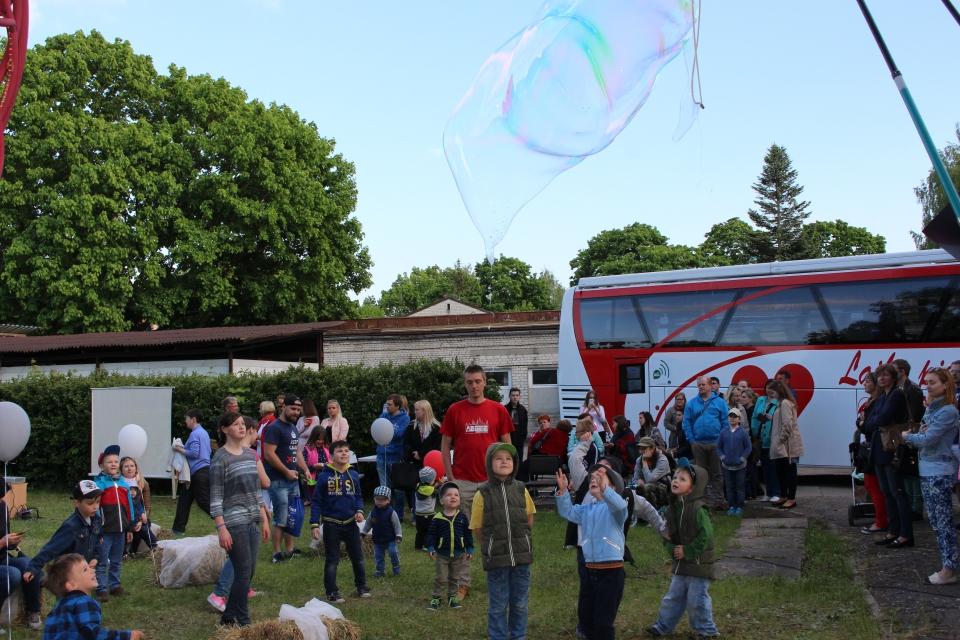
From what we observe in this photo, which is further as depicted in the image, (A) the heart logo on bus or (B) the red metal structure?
(A) the heart logo on bus

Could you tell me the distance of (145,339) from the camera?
26047 millimetres

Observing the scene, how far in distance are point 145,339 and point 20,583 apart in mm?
19318

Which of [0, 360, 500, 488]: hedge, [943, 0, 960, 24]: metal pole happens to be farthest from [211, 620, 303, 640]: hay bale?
[0, 360, 500, 488]: hedge

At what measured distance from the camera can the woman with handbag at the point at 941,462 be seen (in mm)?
8391

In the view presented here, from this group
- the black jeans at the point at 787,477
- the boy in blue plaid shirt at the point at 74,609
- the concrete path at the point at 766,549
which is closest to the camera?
the boy in blue plaid shirt at the point at 74,609

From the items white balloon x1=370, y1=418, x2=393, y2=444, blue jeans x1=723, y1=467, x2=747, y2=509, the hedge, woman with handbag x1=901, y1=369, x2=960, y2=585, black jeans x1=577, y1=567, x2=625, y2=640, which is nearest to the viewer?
black jeans x1=577, y1=567, x2=625, y2=640

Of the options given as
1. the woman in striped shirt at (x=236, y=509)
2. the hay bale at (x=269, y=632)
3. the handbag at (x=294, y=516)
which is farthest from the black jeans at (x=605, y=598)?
the handbag at (x=294, y=516)

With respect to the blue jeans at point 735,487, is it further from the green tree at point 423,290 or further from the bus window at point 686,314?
the green tree at point 423,290

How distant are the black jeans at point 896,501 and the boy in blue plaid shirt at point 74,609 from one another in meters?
7.92

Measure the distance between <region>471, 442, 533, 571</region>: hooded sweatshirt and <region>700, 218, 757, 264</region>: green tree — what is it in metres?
63.1

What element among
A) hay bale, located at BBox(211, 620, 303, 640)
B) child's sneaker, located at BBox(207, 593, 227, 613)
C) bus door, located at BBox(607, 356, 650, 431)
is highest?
bus door, located at BBox(607, 356, 650, 431)

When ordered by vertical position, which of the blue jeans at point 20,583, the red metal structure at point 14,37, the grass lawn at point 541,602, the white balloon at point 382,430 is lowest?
the grass lawn at point 541,602

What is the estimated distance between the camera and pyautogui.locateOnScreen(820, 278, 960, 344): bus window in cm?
1583

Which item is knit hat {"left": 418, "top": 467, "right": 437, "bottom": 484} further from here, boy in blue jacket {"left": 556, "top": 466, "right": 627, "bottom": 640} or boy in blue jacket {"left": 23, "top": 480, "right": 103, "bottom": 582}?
boy in blue jacket {"left": 23, "top": 480, "right": 103, "bottom": 582}
